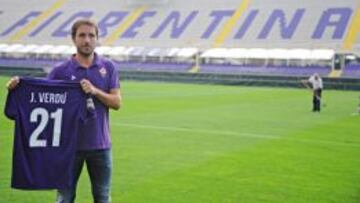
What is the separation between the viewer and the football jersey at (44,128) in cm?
522

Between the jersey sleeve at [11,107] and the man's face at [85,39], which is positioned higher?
the man's face at [85,39]

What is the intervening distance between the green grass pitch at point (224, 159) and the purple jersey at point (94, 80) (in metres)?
2.91

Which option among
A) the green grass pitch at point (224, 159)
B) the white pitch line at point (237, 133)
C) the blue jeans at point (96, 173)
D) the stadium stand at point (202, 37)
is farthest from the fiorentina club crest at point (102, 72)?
the stadium stand at point (202, 37)

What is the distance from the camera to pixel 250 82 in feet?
155

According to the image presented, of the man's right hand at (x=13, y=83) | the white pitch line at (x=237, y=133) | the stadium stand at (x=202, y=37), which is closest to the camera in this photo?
the man's right hand at (x=13, y=83)

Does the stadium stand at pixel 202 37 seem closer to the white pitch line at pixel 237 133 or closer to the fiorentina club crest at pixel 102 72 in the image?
the white pitch line at pixel 237 133

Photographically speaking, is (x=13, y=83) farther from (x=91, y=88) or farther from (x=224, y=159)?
(x=224, y=159)

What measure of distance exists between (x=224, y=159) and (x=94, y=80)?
681 centimetres

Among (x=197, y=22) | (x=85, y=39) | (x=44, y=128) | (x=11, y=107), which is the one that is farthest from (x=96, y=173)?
(x=197, y=22)

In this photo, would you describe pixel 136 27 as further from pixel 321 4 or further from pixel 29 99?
pixel 29 99

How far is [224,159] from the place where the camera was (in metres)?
11.8

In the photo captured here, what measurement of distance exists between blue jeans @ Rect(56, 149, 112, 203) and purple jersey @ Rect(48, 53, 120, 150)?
10cm

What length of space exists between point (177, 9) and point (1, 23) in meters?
21.9

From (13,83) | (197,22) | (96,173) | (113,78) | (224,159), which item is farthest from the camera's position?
(197,22)
